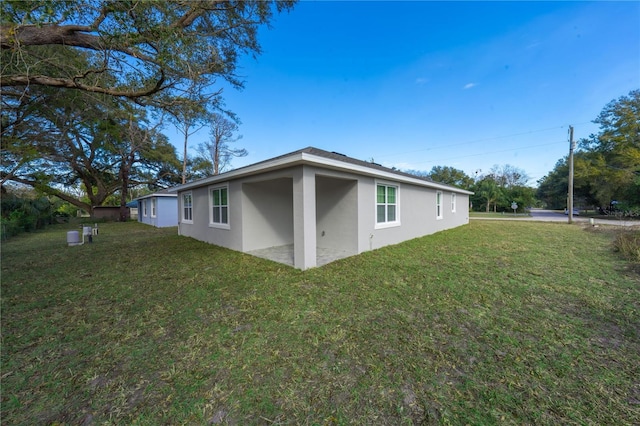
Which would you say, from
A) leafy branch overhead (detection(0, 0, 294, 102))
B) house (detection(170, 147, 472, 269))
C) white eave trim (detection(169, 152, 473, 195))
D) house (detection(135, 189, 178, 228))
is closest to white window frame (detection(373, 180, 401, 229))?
house (detection(170, 147, 472, 269))

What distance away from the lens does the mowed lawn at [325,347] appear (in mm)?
1801

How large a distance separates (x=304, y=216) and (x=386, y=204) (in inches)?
147

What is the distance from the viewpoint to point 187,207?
35.2ft

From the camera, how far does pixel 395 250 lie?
23.2 feet

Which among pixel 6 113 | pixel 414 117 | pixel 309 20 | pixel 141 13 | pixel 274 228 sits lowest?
pixel 274 228

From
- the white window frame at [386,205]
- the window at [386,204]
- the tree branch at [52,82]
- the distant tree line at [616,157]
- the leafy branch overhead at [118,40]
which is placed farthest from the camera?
the distant tree line at [616,157]

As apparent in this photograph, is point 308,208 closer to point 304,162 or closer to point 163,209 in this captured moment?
point 304,162

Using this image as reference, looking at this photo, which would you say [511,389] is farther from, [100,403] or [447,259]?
[447,259]

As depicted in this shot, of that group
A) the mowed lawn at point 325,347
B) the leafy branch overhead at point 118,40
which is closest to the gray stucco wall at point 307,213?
the mowed lawn at point 325,347

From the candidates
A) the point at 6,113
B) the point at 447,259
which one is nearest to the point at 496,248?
the point at 447,259

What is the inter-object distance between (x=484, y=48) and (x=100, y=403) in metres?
15.5

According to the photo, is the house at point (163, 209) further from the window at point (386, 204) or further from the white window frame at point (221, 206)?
the window at point (386, 204)

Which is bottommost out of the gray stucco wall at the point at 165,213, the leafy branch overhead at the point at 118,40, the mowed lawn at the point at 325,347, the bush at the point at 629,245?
the mowed lawn at the point at 325,347

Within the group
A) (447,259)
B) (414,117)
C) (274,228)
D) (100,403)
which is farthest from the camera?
(414,117)
